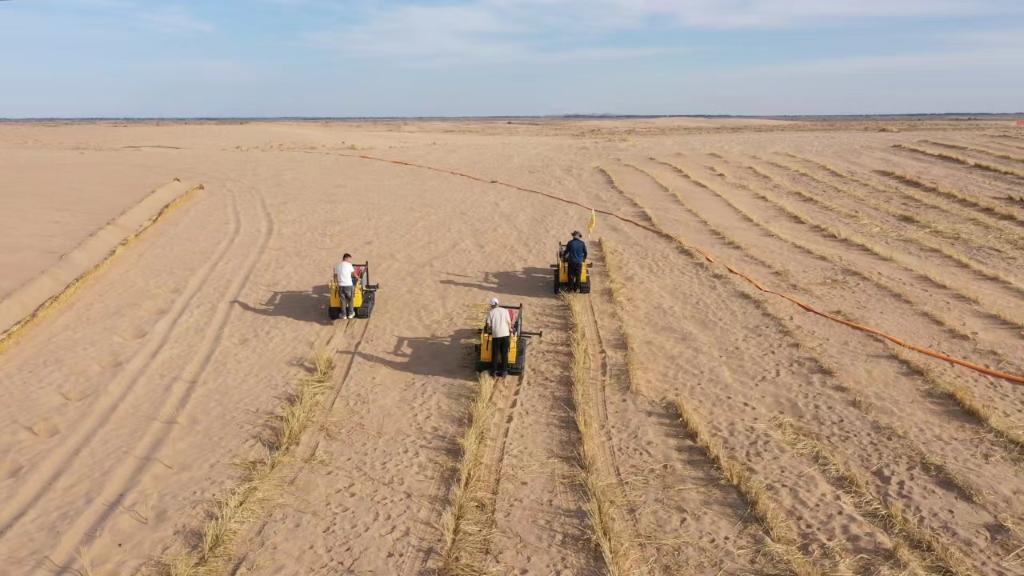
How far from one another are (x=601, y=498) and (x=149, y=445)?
5598mm

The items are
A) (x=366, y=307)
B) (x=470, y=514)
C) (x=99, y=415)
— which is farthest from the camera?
(x=366, y=307)

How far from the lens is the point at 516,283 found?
15.8 metres

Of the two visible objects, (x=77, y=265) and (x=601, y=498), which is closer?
(x=601, y=498)

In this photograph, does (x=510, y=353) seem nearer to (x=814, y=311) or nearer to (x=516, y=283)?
(x=516, y=283)

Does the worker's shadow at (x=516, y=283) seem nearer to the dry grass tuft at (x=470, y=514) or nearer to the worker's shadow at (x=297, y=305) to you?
the worker's shadow at (x=297, y=305)

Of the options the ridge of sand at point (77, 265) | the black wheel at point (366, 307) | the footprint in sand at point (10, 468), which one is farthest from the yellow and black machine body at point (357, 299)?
the footprint in sand at point (10, 468)

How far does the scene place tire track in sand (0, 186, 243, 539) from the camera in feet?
25.2

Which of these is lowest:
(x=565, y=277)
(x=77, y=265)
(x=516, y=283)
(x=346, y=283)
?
(x=516, y=283)

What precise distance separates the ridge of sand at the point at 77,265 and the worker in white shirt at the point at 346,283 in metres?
5.42

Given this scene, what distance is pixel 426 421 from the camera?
31.4 feet

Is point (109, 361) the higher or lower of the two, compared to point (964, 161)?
lower

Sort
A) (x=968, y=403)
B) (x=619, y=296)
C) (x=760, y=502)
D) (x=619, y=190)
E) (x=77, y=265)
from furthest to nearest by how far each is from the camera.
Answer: (x=619, y=190) < (x=77, y=265) < (x=619, y=296) < (x=968, y=403) < (x=760, y=502)

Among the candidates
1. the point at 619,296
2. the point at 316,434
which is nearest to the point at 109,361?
the point at 316,434

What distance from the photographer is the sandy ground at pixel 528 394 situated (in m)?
7.12
